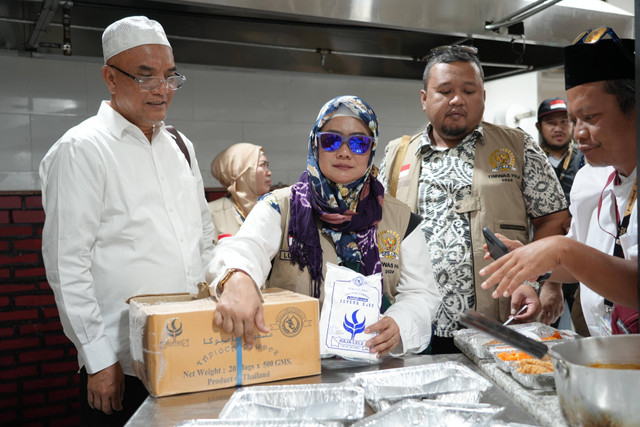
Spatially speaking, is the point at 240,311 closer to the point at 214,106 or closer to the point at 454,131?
the point at 454,131

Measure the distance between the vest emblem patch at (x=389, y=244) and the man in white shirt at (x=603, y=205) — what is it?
357mm

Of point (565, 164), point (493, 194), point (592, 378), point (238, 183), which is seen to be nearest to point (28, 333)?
point (238, 183)

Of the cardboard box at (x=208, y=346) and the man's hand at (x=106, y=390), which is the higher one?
the cardboard box at (x=208, y=346)

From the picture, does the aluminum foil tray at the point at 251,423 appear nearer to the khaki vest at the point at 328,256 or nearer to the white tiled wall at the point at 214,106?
the khaki vest at the point at 328,256

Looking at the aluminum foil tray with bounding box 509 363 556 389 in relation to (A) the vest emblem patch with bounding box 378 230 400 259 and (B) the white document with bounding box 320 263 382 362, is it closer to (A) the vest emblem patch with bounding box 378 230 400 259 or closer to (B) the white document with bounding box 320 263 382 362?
(B) the white document with bounding box 320 263 382 362

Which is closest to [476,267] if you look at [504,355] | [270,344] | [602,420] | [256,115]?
[504,355]

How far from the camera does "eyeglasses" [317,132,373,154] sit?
175cm

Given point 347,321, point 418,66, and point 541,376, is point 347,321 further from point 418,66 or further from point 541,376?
point 418,66

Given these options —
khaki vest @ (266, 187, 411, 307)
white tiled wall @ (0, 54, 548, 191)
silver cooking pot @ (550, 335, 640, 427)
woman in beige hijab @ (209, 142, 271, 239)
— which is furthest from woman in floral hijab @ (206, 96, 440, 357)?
white tiled wall @ (0, 54, 548, 191)

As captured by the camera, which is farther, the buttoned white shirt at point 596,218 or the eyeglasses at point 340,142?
the eyeglasses at point 340,142

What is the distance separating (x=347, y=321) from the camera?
4.85ft

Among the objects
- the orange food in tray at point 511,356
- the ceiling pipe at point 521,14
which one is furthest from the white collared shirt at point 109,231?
the ceiling pipe at point 521,14

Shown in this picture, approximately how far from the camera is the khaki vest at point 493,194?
229cm

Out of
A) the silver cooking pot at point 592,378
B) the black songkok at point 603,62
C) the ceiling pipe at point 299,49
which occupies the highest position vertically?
the ceiling pipe at point 299,49
